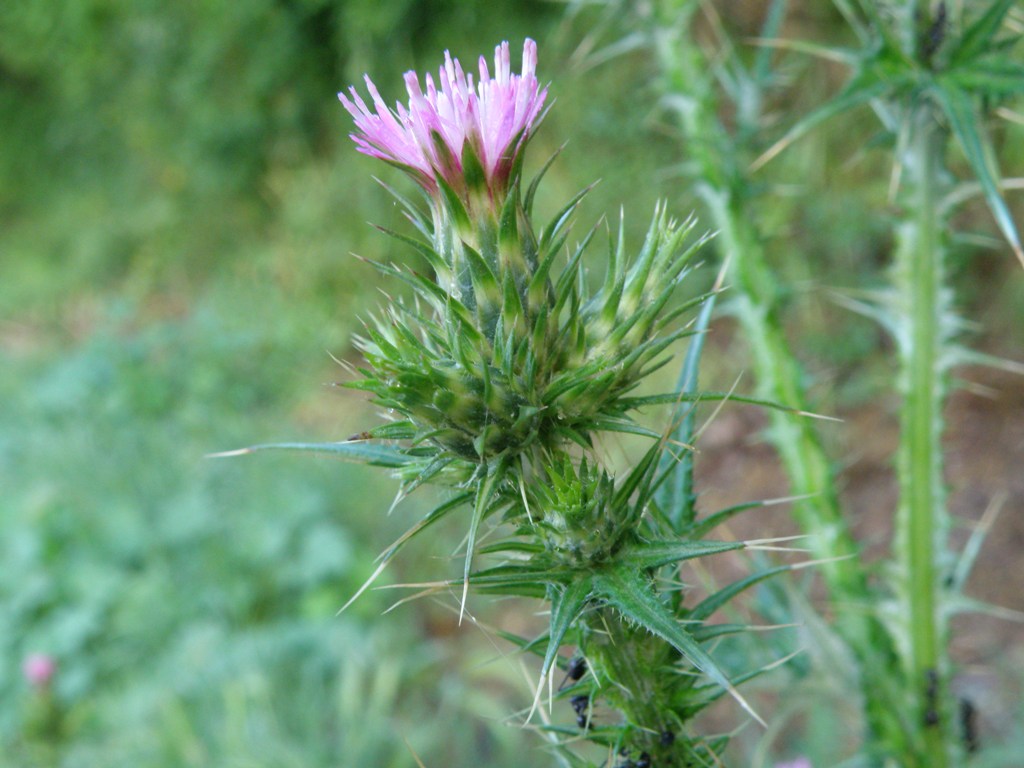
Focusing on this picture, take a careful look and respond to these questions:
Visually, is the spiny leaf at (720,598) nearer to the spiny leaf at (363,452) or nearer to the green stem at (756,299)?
the spiny leaf at (363,452)

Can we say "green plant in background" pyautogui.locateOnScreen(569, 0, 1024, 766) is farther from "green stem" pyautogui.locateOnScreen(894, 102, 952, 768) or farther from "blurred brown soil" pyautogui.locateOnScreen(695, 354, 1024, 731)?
"blurred brown soil" pyautogui.locateOnScreen(695, 354, 1024, 731)

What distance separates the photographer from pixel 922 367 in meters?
1.10

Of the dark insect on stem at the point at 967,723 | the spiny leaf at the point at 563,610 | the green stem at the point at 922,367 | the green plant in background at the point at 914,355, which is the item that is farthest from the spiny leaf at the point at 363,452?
the dark insect on stem at the point at 967,723

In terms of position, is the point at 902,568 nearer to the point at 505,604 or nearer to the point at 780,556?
the point at 780,556

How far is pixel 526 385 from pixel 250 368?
408 cm

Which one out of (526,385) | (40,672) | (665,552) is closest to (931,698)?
(665,552)

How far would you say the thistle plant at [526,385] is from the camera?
0.59 m

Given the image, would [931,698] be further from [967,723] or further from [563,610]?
[563,610]

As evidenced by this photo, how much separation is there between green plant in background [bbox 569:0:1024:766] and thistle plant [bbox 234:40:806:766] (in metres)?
0.45

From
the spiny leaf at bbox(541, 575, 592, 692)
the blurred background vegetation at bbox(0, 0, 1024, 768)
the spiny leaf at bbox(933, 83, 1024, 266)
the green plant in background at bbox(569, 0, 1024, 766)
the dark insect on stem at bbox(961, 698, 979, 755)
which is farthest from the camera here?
the blurred background vegetation at bbox(0, 0, 1024, 768)

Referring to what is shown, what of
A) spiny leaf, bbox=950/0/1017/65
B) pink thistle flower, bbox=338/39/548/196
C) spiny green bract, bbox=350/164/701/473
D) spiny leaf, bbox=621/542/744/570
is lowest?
spiny leaf, bbox=621/542/744/570

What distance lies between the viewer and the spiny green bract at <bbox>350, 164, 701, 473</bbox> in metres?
0.59

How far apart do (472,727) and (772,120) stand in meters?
1.89

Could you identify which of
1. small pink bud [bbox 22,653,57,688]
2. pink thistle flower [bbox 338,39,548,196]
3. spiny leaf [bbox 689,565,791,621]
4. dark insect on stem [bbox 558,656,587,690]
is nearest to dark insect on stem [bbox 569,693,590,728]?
dark insect on stem [bbox 558,656,587,690]
